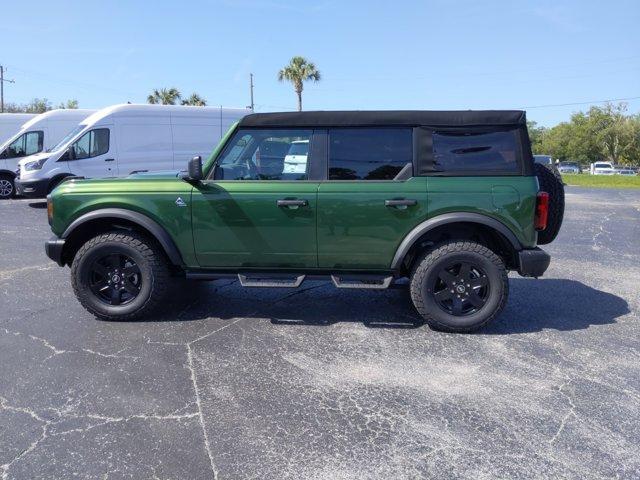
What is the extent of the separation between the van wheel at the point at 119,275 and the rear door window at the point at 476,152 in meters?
2.65

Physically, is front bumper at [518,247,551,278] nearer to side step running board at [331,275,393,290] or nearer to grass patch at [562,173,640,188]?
side step running board at [331,275,393,290]

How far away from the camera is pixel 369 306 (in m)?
5.22

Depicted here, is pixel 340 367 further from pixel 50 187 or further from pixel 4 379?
pixel 50 187

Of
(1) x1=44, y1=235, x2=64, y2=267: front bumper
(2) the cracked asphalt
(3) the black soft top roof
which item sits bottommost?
(2) the cracked asphalt

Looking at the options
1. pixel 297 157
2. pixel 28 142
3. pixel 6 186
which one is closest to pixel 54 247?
pixel 297 157

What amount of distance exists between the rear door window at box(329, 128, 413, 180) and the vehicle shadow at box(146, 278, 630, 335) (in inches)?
54.5

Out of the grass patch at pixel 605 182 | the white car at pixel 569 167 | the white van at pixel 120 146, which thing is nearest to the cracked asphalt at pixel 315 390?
the white van at pixel 120 146

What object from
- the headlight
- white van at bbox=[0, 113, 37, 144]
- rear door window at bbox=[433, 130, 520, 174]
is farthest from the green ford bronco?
white van at bbox=[0, 113, 37, 144]

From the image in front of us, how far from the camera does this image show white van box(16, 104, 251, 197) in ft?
42.5

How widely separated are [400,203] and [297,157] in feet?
3.26

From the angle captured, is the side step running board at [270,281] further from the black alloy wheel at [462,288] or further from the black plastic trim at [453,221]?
the black alloy wheel at [462,288]

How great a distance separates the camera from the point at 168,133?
45.1ft

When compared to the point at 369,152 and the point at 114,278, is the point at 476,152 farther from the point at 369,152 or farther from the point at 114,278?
the point at 114,278

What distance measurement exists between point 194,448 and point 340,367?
1.32m
